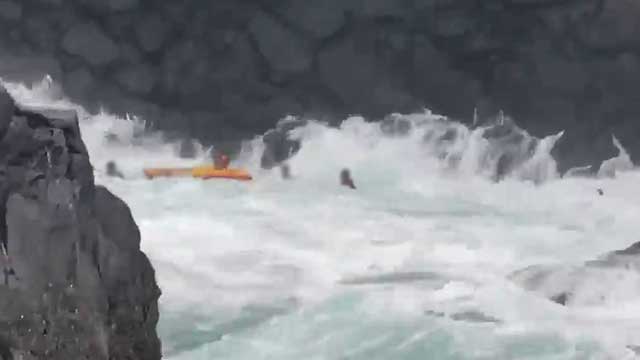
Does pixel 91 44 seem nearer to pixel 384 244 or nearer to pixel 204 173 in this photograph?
pixel 204 173

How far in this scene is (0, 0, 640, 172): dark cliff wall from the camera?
89.4 feet

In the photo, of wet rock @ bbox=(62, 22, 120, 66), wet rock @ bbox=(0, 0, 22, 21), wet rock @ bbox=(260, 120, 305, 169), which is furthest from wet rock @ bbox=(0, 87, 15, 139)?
wet rock @ bbox=(0, 0, 22, 21)

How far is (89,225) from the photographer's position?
5.85 m

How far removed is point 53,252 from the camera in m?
5.70

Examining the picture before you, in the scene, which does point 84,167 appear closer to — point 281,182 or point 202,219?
point 202,219

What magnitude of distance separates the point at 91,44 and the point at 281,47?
14.6ft

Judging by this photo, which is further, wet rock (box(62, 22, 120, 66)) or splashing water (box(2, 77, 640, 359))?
wet rock (box(62, 22, 120, 66))

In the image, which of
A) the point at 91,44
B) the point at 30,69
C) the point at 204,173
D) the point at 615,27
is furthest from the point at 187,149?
the point at 615,27

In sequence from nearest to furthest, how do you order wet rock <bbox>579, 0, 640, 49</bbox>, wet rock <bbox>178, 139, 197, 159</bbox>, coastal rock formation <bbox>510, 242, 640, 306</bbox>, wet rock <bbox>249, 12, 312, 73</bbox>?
1. coastal rock formation <bbox>510, 242, 640, 306</bbox>
2. wet rock <bbox>579, 0, 640, 49</bbox>
3. wet rock <bbox>178, 139, 197, 159</bbox>
4. wet rock <bbox>249, 12, 312, 73</bbox>

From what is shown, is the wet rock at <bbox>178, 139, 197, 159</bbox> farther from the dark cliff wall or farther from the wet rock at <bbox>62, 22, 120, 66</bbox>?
the wet rock at <bbox>62, 22, 120, 66</bbox>

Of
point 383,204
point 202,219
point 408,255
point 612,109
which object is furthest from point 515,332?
point 612,109

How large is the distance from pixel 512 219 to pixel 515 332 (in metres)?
9.45

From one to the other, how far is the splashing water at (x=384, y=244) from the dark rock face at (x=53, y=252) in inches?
129

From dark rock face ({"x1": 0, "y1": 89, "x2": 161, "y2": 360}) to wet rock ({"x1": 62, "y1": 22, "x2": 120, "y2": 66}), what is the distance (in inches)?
860
